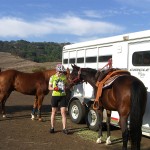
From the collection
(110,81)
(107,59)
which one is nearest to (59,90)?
(107,59)

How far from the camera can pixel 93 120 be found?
31.8 feet

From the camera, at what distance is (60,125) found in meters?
10.4

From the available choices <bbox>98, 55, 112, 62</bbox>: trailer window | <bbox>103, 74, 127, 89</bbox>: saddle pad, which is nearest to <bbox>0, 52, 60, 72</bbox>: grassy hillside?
<bbox>98, 55, 112, 62</bbox>: trailer window

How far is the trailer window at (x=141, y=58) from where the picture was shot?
7895mm

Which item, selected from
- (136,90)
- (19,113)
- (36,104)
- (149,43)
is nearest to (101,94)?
(136,90)

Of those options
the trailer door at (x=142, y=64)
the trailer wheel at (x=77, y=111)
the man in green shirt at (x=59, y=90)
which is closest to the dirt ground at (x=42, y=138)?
the trailer wheel at (x=77, y=111)

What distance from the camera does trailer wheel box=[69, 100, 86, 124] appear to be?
10250 millimetres

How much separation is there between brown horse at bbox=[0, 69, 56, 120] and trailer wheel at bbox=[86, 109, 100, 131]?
2.43m

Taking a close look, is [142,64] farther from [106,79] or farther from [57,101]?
[57,101]

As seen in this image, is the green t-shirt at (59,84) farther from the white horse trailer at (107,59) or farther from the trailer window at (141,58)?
the trailer window at (141,58)

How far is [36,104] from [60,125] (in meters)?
1.62

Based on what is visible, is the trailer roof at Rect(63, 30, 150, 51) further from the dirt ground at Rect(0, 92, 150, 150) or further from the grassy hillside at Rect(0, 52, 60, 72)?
the grassy hillside at Rect(0, 52, 60, 72)

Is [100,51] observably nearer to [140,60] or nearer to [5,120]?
[140,60]

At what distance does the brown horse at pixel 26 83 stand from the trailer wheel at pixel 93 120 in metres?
2.43
